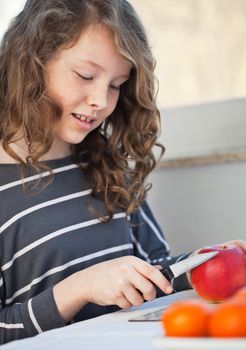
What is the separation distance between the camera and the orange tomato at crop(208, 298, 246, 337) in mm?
467

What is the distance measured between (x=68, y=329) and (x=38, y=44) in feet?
2.11

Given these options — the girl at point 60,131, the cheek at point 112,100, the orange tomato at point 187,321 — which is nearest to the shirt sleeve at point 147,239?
the girl at point 60,131

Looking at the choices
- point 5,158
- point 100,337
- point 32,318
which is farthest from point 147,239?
point 100,337

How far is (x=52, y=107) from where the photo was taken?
1.32 m

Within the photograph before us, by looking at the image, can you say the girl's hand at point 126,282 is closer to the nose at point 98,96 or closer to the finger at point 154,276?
the finger at point 154,276

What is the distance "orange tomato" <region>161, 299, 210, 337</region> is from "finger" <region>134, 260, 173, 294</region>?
505mm

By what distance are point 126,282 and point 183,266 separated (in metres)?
0.09

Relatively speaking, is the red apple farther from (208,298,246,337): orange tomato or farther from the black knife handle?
(208,298,246,337): orange tomato

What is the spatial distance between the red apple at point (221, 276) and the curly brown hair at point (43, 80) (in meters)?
0.42

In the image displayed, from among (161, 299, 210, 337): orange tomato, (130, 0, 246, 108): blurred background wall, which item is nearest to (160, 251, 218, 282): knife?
(161, 299, 210, 337): orange tomato

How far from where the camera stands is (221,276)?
40.7 inches

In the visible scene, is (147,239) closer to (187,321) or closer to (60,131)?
(60,131)

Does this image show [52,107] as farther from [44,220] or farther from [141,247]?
[141,247]

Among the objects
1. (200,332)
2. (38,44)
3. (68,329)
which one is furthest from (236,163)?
(200,332)
